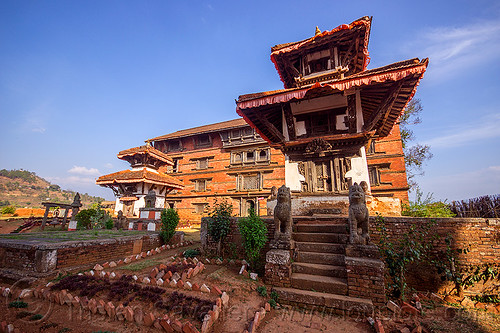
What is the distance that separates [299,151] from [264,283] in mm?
6056

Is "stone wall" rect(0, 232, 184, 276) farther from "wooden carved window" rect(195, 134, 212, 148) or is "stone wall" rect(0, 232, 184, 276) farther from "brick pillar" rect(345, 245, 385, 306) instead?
"wooden carved window" rect(195, 134, 212, 148)

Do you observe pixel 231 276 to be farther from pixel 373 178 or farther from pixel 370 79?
pixel 373 178

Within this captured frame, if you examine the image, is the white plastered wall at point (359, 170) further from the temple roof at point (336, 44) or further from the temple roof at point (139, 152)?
the temple roof at point (139, 152)

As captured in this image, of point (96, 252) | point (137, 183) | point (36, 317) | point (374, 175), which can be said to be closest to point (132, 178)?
point (137, 183)

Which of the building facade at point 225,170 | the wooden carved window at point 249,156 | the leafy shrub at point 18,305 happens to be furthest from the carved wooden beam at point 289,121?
the wooden carved window at point 249,156

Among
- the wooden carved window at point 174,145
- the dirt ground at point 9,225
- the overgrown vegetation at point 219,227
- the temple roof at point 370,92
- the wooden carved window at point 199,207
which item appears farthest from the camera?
the wooden carved window at point 174,145

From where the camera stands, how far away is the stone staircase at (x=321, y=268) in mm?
3920

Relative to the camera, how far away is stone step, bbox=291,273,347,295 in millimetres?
4117

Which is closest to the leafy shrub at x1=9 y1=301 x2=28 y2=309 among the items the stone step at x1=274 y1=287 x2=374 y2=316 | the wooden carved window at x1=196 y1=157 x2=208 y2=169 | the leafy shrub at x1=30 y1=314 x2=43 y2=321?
the leafy shrub at x1=30 y1=314 x2=43 y2=321

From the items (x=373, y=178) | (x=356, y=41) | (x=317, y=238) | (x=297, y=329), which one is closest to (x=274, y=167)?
(x=373, y=178)

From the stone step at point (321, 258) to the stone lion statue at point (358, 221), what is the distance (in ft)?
1.66

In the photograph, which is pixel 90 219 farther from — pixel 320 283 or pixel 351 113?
pixel 351 113

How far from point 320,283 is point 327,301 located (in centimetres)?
36

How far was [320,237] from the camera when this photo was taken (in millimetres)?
5488
